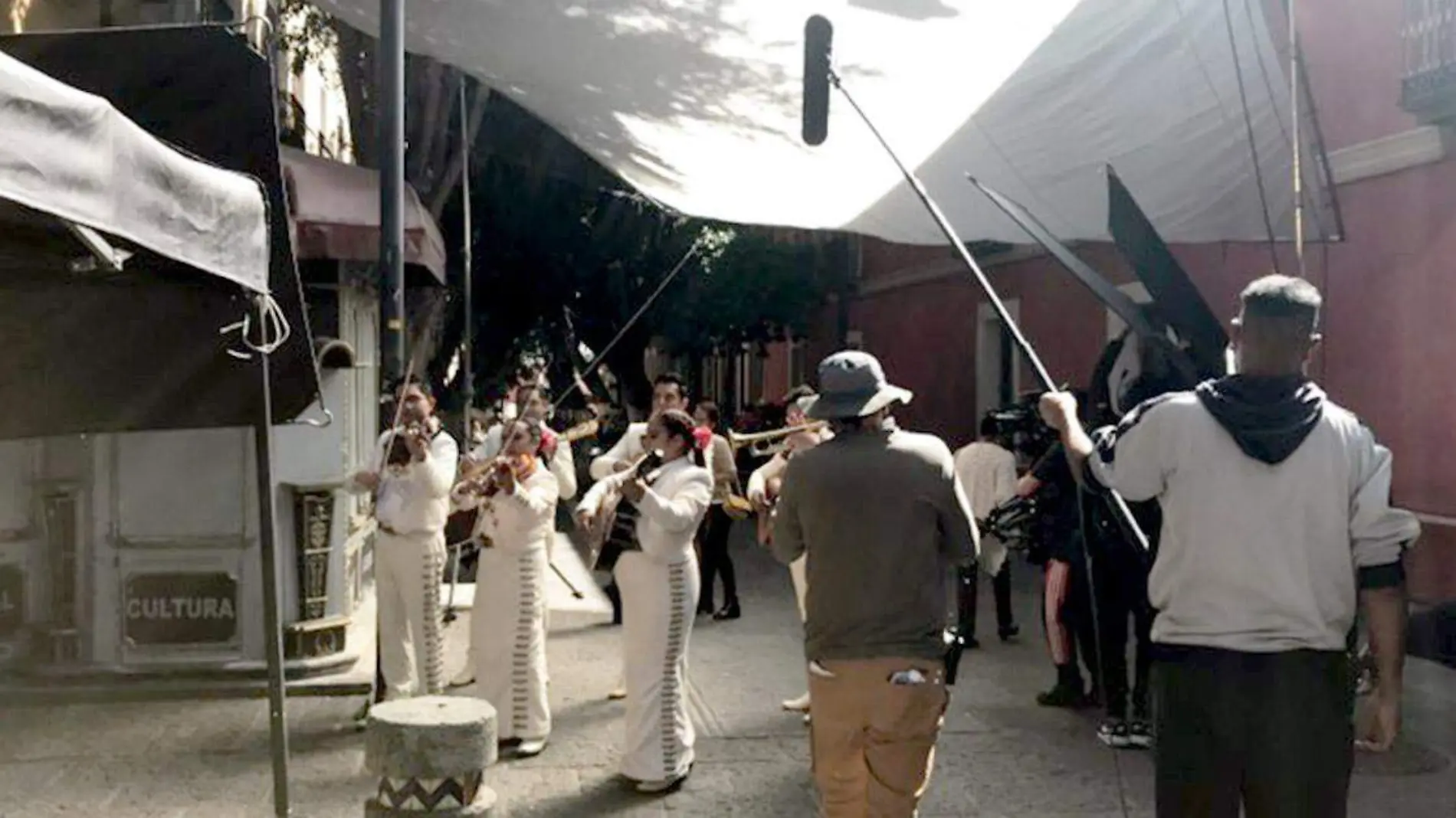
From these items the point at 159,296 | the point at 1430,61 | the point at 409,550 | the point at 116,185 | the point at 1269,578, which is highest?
Answer: the point at 1430,61

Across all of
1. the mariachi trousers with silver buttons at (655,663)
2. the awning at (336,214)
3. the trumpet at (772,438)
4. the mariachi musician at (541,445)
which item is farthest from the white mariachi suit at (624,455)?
the awning at (336,214)

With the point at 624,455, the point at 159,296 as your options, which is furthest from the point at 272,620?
the point at 624,455

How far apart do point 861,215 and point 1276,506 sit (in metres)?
4.32

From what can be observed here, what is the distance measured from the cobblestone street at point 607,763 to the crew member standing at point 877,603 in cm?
155

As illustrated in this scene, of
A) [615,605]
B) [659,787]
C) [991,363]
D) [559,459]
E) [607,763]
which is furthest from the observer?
[991,363]

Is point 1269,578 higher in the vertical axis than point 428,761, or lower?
higher

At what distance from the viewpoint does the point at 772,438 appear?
30.8ft

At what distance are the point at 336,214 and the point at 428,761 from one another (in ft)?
17.7

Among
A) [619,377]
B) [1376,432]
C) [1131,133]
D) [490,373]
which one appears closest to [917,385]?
[619,377]

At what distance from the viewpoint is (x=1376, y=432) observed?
11836 mm

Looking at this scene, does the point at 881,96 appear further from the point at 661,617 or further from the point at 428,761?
the point at 428,761

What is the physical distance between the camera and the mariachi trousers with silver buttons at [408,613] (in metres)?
7.57

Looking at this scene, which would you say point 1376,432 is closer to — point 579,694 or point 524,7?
point 579,694

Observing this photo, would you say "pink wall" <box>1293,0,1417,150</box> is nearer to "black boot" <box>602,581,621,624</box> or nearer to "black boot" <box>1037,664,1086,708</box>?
"black boot" <box>1037,664,1086,708</box>
